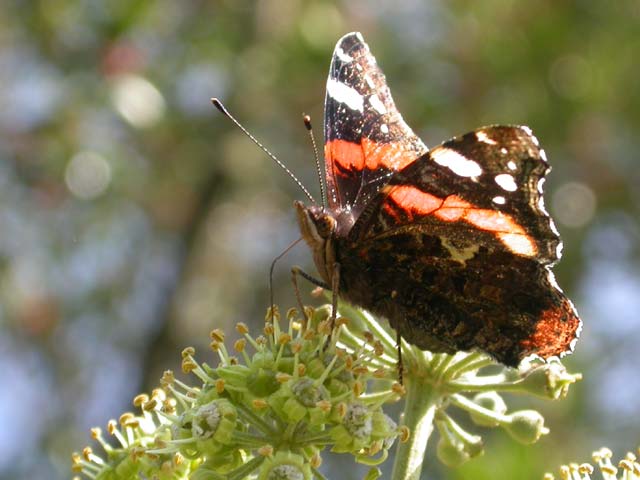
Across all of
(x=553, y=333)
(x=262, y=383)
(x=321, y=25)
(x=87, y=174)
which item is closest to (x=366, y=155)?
(x=553, y=333)

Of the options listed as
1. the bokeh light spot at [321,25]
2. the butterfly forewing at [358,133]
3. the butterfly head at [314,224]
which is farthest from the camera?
the bokeh light spot at [321,25]

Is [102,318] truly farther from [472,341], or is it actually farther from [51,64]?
[472,341]

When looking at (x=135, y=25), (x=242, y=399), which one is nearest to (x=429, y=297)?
(x=242, y=399)

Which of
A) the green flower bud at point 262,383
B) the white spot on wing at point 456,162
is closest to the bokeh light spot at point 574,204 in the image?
the white spot on wing at point 456,162

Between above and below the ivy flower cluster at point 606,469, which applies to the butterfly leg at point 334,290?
above

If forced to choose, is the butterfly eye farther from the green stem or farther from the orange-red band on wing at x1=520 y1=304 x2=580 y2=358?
the orange-red band on wing at x1=520 y1=304 x2=580 y2=358

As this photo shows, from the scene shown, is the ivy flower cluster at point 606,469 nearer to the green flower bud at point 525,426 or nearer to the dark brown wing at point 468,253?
the green flower bud at point 525,426

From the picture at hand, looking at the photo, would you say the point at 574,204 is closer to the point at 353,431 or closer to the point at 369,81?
the point at 369,81
